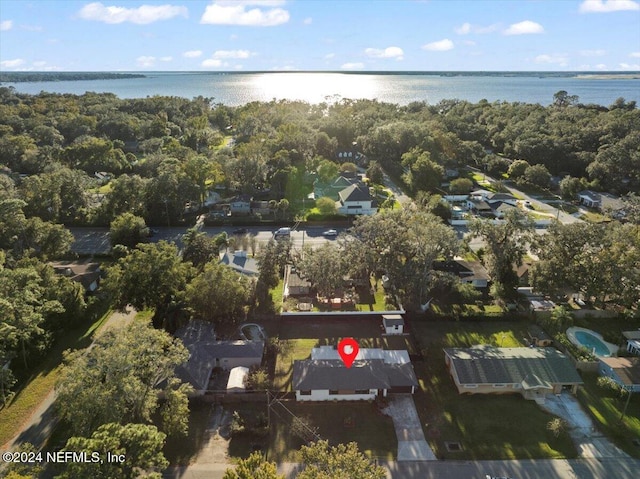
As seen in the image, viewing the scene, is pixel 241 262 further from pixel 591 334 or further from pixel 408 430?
pixel 591 334

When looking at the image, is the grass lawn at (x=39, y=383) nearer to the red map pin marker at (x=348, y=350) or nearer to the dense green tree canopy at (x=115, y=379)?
the dense green tree canopy at (x=115, y=379)

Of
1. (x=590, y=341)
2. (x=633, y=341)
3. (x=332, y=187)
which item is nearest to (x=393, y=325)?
(x=590, y=341)

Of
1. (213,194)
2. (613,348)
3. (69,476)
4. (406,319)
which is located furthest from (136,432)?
(213,194)

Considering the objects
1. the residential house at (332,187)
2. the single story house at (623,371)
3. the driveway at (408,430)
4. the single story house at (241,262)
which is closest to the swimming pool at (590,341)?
the single story house at (623,371)

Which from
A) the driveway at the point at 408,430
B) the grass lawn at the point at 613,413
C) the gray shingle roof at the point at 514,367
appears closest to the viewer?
the driveway at the point at 408,430

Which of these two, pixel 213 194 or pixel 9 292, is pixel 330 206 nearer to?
pixel 213 194

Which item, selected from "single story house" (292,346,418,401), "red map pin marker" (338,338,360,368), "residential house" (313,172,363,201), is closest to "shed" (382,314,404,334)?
"red map pin marker" (338,338,360,368)

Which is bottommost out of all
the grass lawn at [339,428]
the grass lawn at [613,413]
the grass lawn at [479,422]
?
the grass lawn at [613,413]
